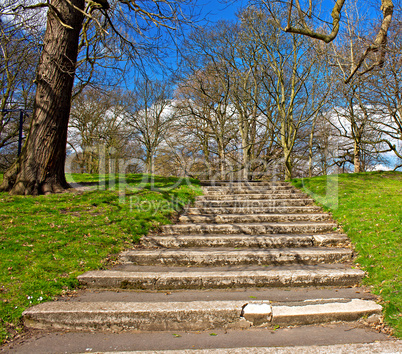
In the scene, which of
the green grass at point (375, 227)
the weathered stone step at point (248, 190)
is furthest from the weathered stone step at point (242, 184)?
the green grass at point (375, 227)

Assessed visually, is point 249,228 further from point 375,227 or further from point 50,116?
point 50,116

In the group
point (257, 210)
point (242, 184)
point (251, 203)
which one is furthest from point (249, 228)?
point (242, 184)

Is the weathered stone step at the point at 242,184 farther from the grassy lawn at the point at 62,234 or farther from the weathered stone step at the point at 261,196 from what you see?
the grassy lawn at the point at 62,234

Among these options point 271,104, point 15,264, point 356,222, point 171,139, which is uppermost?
point 271,104

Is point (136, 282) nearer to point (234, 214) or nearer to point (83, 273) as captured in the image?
point (83, 273)

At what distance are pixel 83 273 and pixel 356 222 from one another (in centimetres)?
450

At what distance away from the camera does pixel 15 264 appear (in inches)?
133

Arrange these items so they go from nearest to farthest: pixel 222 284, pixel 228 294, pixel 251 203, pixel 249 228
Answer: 1. pixel 228 294
2. pixel 222 284
3. pixel 249 228
4. pixel 251 203

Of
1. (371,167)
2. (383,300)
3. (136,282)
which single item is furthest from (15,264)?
(371,167)

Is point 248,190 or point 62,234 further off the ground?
point 248,190

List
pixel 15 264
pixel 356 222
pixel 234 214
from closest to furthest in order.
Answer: pixel 15 264 → pixel 356 222 → pixel 234 214

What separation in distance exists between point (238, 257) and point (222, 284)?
71cm

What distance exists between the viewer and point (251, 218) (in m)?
5.76

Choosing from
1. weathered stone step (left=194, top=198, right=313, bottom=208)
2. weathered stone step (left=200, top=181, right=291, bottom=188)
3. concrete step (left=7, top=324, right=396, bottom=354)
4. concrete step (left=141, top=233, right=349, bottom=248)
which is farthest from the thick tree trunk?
weathered stone step (left=200, top=181, right=291, bottom=188)
